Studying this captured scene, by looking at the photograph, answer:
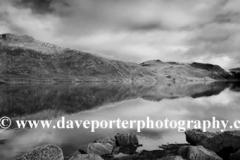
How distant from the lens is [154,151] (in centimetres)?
2286

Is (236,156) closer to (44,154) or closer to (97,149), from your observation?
(97,149)

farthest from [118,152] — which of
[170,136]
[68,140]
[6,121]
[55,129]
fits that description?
[6,121]

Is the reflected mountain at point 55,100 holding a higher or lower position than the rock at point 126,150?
higher

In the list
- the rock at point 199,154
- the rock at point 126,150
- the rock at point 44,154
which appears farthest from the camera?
the rock at point 126,150

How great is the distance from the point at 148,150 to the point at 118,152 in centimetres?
323

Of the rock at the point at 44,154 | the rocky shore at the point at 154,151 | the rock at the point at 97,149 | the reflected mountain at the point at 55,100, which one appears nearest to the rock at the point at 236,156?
the rocky shore at the point at 154,151

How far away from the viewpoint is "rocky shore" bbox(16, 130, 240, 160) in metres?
16.8

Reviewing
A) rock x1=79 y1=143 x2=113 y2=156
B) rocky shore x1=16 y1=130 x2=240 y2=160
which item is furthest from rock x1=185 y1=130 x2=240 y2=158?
rock x1=79 y1=143 x2=113 y2=156

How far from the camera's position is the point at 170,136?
1155 inches

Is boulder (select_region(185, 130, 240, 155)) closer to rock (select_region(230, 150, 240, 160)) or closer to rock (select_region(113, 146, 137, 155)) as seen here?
rock (select_region(230, 150, 240, 160))

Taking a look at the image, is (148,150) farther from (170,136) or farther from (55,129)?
(55,129)

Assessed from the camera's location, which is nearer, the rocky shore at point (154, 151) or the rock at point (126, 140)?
the rocky shore at point (154, 151)

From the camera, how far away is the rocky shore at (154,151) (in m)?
16.8

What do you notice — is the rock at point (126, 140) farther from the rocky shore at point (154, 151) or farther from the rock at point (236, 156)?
the rock at point (236, 156)
